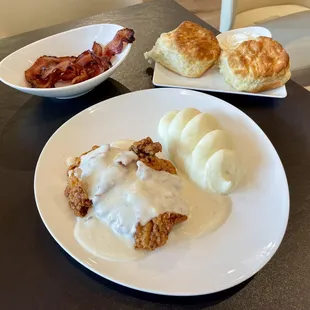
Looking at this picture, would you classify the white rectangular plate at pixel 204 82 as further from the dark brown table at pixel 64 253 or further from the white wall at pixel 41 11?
the white wall at pixel 41 11

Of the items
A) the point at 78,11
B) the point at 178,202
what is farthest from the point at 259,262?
the point at 78,11

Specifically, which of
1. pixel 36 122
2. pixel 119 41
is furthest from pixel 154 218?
pixel 119 41

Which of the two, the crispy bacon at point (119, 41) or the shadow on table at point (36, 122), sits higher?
the crispy bacon at point (119, 41)

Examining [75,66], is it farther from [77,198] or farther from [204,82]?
[77,198]

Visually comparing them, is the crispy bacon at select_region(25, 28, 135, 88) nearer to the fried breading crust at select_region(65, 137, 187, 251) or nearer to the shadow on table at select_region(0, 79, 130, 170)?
the shadow on table at select_region(0, 79, 130, 170)

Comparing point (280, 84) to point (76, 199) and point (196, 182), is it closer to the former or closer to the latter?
point (196, 182)

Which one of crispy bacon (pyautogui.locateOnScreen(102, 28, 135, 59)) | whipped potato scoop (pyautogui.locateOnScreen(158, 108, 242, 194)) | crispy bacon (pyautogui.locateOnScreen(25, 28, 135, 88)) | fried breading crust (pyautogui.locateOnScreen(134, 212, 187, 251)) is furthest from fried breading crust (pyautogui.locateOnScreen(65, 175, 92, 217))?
crispy bacon (pyautogui.locateOnScreen(102, 28, 135, 59))

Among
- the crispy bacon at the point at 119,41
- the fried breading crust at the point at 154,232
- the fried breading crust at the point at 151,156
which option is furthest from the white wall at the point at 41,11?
the fried breading crust at the point at 154,232

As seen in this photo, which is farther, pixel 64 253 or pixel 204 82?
pixel 204 82
